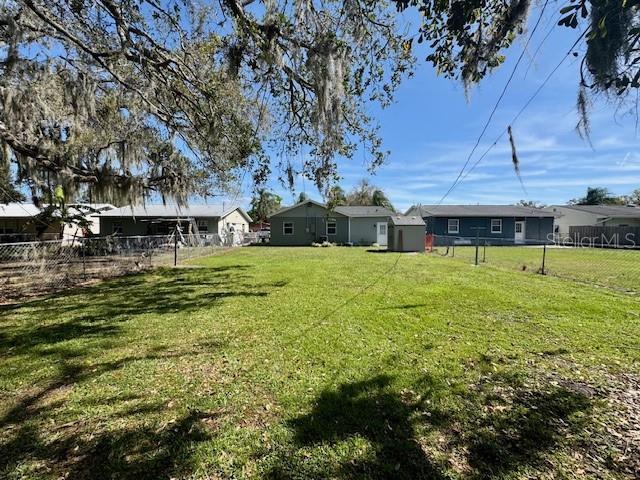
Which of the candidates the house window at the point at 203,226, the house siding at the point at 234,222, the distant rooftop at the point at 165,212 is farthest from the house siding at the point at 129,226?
the house siding at the point at 234,222

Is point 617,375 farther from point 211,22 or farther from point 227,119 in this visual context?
point 227,119

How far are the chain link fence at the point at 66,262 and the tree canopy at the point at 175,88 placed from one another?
6.68ft

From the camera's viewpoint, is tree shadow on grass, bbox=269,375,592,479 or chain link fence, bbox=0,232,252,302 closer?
tree shadow on grass, bbox=269,375,592,479

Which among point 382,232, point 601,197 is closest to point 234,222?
point 382,232

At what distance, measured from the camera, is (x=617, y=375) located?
3.29 metres

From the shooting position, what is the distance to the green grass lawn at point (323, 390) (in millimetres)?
2199

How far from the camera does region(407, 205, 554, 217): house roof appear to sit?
24.6 meters

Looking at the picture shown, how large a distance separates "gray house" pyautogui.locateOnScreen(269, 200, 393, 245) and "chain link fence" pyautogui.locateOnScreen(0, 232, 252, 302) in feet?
35.3

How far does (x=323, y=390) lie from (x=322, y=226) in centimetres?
2160

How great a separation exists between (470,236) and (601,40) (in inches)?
980

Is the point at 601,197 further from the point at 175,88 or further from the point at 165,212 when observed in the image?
the point at 175,88

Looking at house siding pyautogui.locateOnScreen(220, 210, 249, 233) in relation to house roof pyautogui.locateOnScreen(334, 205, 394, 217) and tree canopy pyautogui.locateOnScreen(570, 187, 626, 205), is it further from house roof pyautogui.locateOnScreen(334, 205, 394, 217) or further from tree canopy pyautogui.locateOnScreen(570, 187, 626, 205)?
tree canopy pyautogui.locateOnScreen(570, 187, 626, 205)

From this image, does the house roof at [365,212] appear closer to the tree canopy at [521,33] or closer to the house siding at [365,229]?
the house siding at [365,229]

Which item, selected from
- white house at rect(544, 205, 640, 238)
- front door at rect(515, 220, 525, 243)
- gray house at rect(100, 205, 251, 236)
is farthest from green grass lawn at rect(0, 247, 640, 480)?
white house at rect(544, 205, 640, 238)
